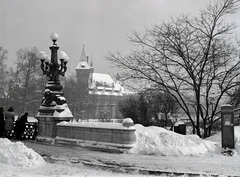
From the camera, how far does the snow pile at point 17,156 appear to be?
7328mm

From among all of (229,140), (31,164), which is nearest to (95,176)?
(31,164)

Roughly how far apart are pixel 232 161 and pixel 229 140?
1.47m

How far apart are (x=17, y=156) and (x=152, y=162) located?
3.79 metres

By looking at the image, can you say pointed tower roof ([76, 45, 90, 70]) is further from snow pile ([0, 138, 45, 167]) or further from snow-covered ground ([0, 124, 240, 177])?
snow pile ([0, 138, 45, 167])

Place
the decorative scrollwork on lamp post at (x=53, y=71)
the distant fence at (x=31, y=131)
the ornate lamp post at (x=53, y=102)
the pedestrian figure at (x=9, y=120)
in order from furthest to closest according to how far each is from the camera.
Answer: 1. the distant fence at (x=31, y=131)
2. the pedestrian figure at (x=9, y=120)
3. the decorative scrollwork on lamp post at (x=53, y=71)
4. the ornate lamp post at (x=53, y=102)

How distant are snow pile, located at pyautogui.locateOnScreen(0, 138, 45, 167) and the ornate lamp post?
17.9 feet

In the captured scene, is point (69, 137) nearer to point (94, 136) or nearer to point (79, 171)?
point (94, 136)

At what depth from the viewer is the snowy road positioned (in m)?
7.25

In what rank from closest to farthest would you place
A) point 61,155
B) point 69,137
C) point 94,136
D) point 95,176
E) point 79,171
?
point 95,176 < point 79,171 < point 61,155 < point 94,136 < point 69,137

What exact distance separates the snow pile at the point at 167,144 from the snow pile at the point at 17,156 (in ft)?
11.5

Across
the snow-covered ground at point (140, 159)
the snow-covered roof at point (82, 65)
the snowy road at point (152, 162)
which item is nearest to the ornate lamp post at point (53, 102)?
the snow-covered ground at point (140, 159)

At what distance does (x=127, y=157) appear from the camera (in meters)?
9.01

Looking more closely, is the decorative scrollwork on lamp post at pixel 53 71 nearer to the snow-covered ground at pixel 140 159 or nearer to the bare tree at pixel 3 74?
the snow-covered ground at pixel 140 159

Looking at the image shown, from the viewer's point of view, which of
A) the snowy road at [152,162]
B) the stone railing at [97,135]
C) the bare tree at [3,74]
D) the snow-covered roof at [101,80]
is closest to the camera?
the snowy road at [152,162]
